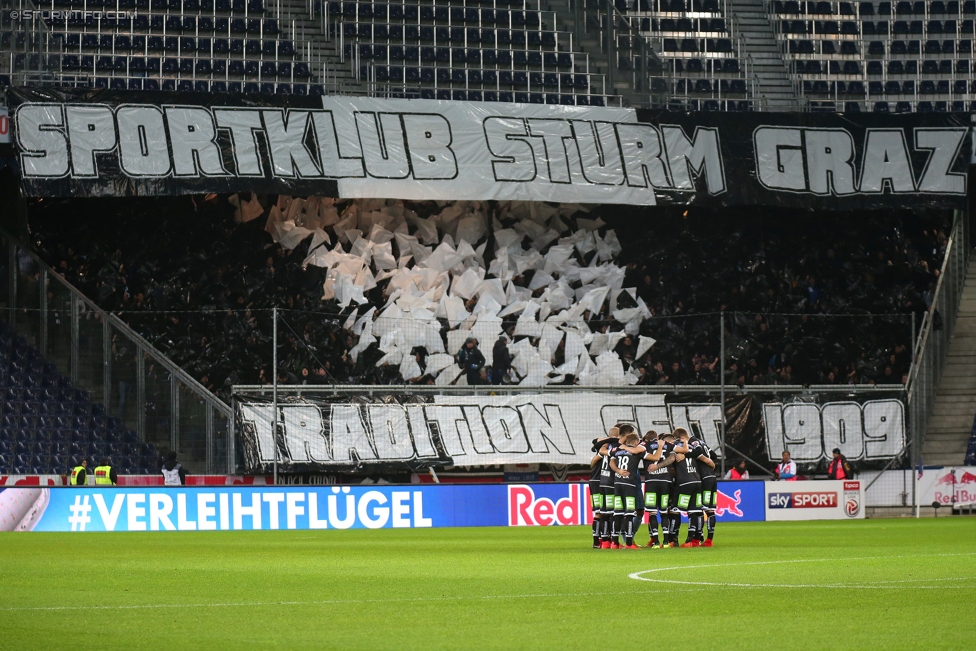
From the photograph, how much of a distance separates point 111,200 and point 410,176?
21.7ft

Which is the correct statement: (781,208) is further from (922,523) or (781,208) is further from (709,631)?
(709,631)

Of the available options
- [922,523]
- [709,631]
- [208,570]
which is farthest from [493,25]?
[709,631]

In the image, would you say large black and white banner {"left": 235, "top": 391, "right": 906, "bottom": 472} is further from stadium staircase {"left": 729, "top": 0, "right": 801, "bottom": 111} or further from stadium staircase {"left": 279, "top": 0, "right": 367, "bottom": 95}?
stadium staircase {"left": 729, "top": 0, "right": 801, "bottom": 111}

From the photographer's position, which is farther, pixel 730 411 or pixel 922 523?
pixel 730 411

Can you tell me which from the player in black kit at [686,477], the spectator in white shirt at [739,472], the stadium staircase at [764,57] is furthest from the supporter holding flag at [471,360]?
the player in black kit at [686,477]

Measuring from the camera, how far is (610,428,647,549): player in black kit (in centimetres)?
1798

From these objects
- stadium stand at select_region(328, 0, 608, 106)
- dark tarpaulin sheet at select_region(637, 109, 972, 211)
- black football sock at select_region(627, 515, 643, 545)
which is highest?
stadium stand at select_region(328, 0, 608, 106)

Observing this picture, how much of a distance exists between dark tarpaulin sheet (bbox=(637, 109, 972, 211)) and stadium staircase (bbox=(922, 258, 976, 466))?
299 cm

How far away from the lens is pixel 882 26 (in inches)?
1479

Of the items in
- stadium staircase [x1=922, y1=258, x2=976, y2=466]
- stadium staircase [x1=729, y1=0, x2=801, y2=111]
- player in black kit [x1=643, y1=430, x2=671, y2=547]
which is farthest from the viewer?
stadium staircase [x1=729, y1=0, x2=801, y2=111]

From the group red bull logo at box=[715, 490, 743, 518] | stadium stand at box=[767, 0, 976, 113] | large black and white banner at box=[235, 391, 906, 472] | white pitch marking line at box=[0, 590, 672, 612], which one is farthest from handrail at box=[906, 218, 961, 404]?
white pitch marking line at box=[0, 590, 672, 612]

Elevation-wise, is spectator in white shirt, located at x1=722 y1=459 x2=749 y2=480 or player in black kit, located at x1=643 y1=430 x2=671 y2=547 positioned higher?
player in black kit, located at x1=643 y1=430 x2=671 y2=547

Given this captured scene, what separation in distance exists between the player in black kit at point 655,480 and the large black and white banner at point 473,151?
14119mm

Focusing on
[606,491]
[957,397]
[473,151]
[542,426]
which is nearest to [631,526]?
[606,491]
